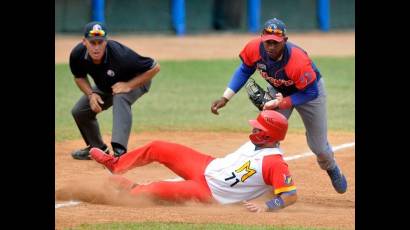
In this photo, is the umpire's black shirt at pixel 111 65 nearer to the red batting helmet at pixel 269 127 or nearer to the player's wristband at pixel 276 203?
the red batting helmet at pixel 269 127

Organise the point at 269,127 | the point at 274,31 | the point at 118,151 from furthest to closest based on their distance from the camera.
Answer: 1. the point at 118,151
2. the point at 274,31
3. the point at 269,127

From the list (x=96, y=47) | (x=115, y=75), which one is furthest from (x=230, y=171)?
(x=115, y=75)

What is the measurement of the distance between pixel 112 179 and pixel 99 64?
2159mm

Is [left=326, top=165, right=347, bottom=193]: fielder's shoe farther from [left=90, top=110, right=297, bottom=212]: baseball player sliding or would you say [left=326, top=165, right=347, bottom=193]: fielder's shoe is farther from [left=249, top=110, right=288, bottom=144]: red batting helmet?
[left=249, top=110, right=288, bottom=144]: red batting helmet

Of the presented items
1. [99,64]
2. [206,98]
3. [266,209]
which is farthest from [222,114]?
[266,209]

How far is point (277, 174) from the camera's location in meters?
7.80

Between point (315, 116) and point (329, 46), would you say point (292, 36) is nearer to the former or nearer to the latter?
point (329, 46)

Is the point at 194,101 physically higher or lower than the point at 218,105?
lower

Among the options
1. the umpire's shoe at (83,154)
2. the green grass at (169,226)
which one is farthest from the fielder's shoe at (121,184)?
the umpire's shoe at (83,154)

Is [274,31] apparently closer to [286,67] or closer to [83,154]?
[286,67]

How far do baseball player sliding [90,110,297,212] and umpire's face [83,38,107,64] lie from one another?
71.8 inches

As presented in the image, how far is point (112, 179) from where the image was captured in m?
8.30

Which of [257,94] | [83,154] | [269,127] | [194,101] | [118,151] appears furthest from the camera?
[194,101]

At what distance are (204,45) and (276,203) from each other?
1693cm
